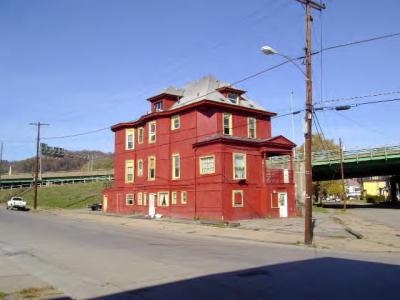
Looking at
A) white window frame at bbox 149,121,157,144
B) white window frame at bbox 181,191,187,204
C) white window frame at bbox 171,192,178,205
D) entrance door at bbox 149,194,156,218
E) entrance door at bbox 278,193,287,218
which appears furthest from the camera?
white window frame at bbox 149,121,157,144

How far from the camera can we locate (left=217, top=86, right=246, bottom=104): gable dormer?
43.8 m

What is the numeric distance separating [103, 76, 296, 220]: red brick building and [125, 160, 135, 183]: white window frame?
0.55m

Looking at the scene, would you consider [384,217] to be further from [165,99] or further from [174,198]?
[165,99]

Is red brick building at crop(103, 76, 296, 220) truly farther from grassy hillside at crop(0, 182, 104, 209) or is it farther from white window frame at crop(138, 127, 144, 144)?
grassy hillside at crop(0, 182, 104, 209)

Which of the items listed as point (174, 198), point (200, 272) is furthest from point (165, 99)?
point (200, 272)

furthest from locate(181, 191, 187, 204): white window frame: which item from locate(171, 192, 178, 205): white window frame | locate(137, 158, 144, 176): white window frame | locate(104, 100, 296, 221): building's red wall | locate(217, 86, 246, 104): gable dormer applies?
locate(217, 86, 246, 104): gable dormer

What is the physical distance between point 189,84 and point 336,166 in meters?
26.8

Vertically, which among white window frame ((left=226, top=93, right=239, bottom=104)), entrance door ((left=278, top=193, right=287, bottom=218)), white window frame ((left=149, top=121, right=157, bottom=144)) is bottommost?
entrance door ((left=278, top=193, right=287, bottom=218))

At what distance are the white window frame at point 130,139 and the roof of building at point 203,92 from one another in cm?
535

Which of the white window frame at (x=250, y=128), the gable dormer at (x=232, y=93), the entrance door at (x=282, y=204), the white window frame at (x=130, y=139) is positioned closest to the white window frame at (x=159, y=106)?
the white window frame at (x=130, y=139)

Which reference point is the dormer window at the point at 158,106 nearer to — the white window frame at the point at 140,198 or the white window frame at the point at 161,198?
the white window frame at the point at 161,198

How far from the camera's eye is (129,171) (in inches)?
2035

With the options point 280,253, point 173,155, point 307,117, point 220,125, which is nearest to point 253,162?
point 220,125

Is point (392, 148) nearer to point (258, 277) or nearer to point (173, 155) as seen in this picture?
point (173, 155)
